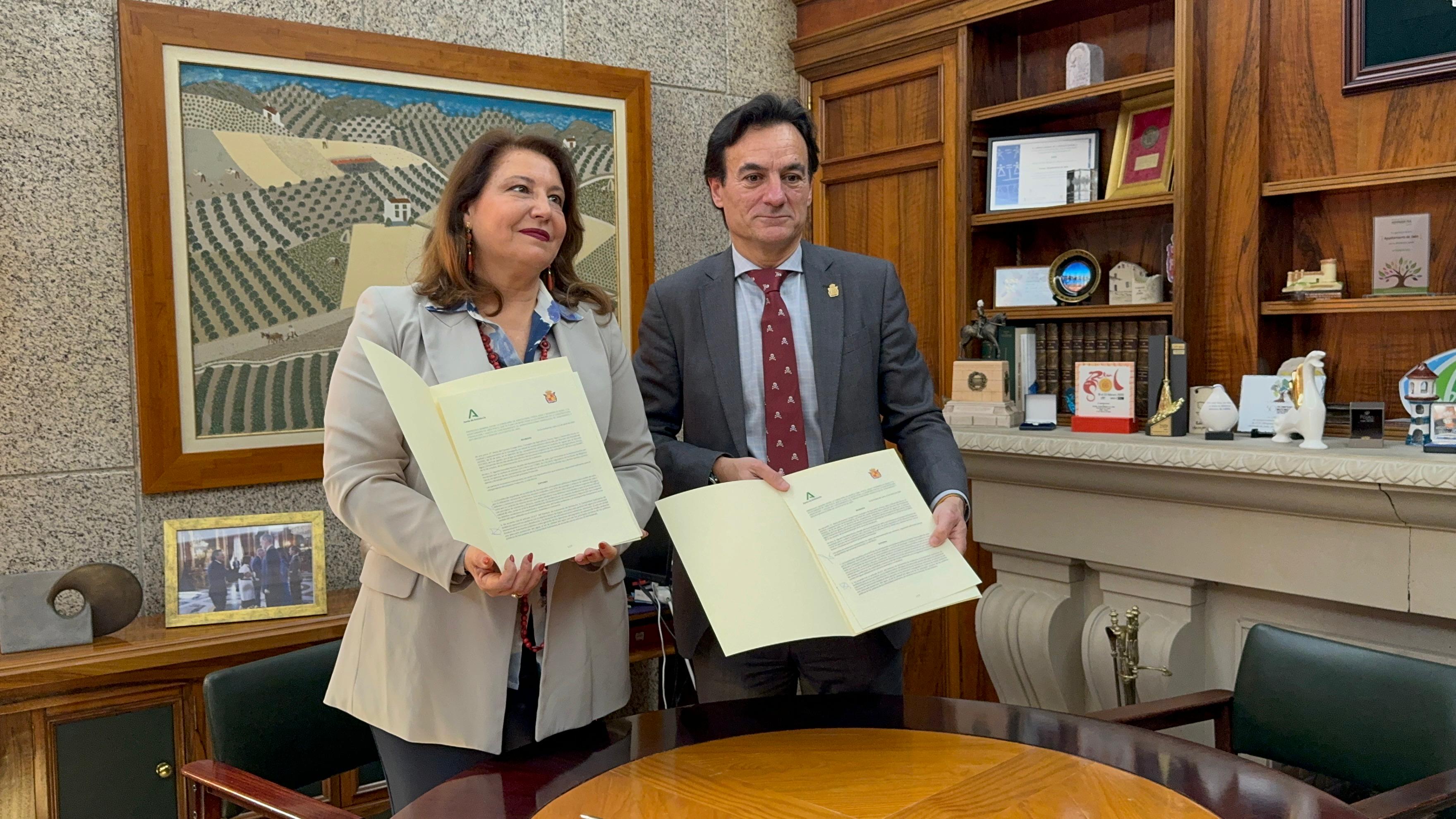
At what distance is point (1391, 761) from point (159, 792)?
8.57ft

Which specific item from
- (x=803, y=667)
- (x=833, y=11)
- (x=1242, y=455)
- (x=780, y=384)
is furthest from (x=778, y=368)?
(x=833, y=11)

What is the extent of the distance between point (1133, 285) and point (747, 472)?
76.8 inches

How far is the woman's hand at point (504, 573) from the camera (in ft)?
4.72

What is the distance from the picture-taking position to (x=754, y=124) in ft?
6.33

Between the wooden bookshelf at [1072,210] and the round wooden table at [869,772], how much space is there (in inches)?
76.1

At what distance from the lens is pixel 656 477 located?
1.77m

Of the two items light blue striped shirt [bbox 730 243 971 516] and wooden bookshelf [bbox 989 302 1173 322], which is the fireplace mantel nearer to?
wooden bookshelf [bbox 989 302 1173 322]

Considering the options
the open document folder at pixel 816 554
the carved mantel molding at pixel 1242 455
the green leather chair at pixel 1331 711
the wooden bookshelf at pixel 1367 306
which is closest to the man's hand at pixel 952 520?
the open document folder at pixel 816 554

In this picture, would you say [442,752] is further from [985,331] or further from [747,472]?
[985,331]

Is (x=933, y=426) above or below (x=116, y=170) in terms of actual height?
below

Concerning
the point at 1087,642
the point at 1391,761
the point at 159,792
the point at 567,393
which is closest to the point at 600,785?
the point at 567,393

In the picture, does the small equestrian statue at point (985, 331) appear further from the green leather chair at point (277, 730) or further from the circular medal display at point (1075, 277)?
the green leather chair at point (277, 730)

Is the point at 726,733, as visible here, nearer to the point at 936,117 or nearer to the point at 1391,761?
the point at 1391,761

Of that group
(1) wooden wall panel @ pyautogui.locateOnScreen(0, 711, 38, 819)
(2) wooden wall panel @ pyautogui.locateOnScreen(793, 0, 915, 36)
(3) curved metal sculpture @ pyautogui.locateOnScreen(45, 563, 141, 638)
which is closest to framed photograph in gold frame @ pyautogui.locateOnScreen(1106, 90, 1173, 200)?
(2) wooden wall panel @ pyautogui.locateOnScreen(793, 0, 915, 36)
